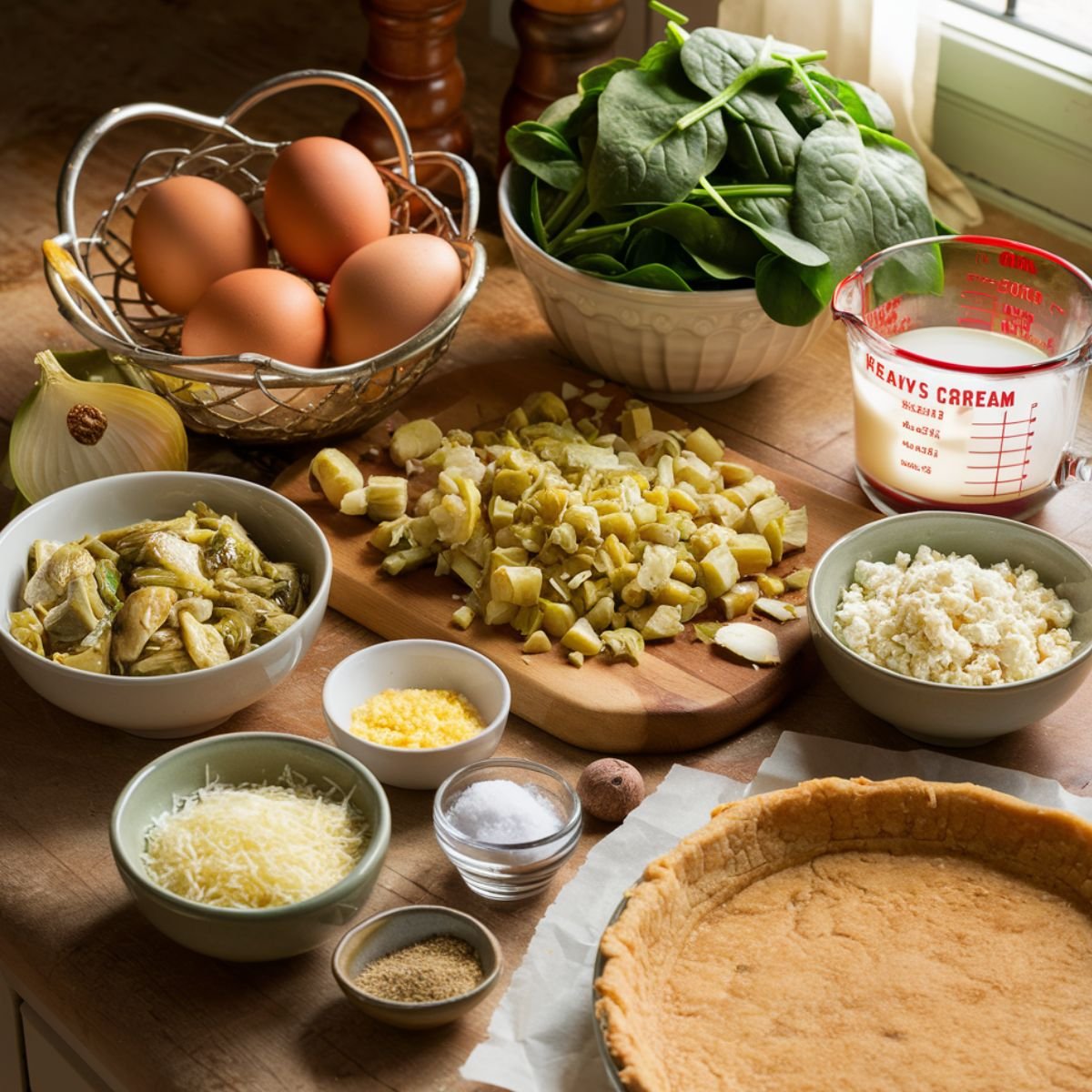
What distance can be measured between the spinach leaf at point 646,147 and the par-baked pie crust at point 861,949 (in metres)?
0.62

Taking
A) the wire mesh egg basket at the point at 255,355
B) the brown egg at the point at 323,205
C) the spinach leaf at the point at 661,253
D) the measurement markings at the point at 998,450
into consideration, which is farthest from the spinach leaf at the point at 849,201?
the brown egg at the point at 323,205

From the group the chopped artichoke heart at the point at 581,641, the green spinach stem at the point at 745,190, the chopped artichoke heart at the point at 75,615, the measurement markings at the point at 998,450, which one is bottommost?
the chopped artichoke heart at the point at 581,641

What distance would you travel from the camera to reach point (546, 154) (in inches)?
57.9

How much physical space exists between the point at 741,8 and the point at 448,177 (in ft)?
1.42

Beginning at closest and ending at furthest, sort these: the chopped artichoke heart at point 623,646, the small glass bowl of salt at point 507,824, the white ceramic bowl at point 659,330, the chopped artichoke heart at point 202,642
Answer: the small glass bowl of salt at point 507,824 → the chopped artichoke heart at point 202,642 → the chopped artichoke heart at point 623,646 → the white ceramic bowl at point 659,330

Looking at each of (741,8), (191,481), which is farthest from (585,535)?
(741,8)

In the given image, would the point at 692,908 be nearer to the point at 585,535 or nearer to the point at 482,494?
the point at 585,535

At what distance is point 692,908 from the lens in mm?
956

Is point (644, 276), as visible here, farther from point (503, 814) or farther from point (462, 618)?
point (503, 814)

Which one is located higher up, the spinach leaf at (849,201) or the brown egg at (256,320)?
the spinach leaf at (849,201)

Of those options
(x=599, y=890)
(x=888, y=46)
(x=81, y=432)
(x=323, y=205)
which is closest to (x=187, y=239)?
(x=323, y=205)

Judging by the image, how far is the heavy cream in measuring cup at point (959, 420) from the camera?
1.25 m

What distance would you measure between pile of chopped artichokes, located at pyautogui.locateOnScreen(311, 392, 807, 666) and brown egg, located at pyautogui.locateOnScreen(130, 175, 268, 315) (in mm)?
232

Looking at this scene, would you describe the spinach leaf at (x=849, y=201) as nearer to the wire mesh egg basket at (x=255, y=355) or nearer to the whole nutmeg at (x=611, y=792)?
the wire mesh egg basket at (x=255, y=355)
